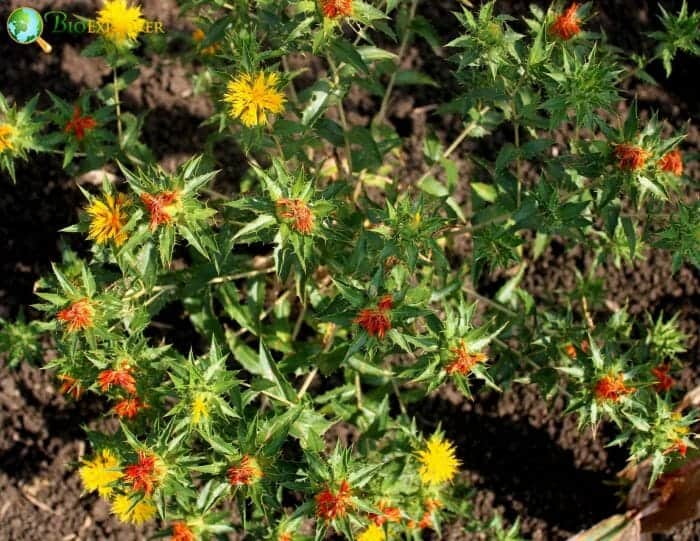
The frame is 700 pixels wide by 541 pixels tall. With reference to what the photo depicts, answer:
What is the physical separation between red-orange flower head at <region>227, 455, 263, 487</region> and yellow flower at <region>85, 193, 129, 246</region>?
94cm

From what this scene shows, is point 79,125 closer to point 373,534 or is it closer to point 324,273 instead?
point 324,273

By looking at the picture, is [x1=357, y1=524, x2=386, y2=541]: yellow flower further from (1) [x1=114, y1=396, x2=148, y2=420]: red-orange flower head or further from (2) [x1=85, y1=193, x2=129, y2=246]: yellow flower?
(2) [x1=85, y1=193, x2=129, y2=246]: yellow flower

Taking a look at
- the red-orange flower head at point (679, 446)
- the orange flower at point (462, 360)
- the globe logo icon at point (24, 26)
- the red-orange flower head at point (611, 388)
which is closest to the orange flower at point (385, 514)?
the orange flower at point (462, 360)

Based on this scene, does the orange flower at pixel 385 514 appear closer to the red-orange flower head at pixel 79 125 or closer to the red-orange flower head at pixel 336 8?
the red-orange flower head at pixel 336 8

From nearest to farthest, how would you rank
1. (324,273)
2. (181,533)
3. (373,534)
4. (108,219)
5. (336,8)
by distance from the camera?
(336,8)
(108,219)
(181,533)
(373,534)
(324,273)

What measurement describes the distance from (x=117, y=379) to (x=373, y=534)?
49.3 inches

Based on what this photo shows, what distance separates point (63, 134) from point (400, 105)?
225cm

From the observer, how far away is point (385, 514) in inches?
114

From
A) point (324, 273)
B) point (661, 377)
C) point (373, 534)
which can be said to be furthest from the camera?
point (324, 273)

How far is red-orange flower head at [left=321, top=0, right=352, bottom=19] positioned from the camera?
2.54 meters

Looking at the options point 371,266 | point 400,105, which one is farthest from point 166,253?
point 400,105

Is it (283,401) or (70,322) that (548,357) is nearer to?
(283,401)

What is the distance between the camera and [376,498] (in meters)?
2.96

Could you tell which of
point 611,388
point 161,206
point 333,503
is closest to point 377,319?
point 333,503
